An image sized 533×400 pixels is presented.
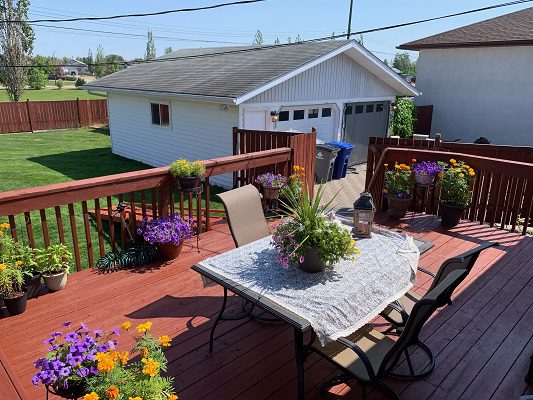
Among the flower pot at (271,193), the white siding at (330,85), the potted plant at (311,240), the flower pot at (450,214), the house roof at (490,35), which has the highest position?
the house roof at (490,35)

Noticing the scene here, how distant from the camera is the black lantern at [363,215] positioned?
307cm

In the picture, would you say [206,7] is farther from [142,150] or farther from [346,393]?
[346,393]

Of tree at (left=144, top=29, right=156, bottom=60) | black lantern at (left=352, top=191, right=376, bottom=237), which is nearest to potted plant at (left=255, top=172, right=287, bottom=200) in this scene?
black lantern at (left=352, top=191, right=376, bottom=237)

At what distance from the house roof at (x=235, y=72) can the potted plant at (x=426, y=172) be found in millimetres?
4621

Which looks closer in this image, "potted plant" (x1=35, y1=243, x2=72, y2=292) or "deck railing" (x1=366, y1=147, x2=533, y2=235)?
"potted plant" (x1=35, y1=243, x2=72, y2=292)

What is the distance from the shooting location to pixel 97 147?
1544cm

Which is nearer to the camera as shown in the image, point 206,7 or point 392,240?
point 392,240

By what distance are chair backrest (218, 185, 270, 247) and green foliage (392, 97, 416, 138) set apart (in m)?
12.0

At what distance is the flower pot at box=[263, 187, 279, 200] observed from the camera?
5.93 m

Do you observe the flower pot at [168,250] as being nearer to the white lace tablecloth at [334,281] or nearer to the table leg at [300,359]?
the white lace tablecloth at [334,281]

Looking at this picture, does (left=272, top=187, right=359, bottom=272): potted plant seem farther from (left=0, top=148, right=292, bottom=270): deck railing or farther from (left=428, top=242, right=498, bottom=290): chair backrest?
(left=0, top=148, right=292, bottom=270): deck railing

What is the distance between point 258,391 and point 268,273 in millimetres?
764

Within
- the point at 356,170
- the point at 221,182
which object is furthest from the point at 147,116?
the point at 356,170

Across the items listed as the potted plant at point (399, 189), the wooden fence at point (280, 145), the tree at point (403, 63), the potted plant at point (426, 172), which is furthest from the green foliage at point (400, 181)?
the tree at point (403, 63)
